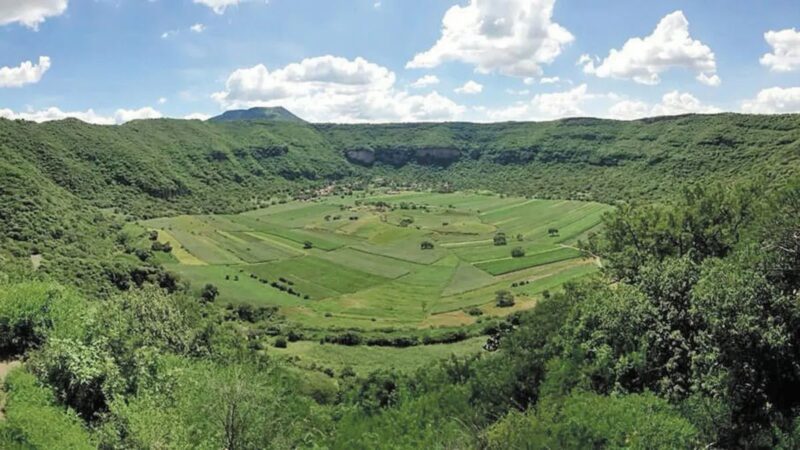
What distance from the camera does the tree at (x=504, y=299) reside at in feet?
335

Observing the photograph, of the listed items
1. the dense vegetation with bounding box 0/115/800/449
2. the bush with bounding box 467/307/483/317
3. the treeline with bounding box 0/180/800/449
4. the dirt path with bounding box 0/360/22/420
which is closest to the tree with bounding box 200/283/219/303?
the bush with bounding box 467/307/483/317

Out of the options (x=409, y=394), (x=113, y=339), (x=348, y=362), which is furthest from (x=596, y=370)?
(x=348, y=362)

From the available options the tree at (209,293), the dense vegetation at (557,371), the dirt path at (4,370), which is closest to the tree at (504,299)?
the dense vegetation at (557,371)

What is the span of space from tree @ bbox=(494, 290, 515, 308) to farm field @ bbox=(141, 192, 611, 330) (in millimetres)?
1300

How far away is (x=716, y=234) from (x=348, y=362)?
52558 millimetres

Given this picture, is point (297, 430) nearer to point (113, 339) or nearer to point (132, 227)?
point (113, 339)

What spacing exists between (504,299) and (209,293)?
55.6 meters

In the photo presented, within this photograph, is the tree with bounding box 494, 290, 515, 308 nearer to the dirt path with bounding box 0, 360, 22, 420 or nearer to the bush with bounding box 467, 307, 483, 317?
the bush with bounding box 467, 307, 483, 317

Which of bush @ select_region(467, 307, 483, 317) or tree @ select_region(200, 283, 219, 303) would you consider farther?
tree @ select_region(200, 283, 219, 303)

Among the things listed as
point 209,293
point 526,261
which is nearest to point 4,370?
point 209,293

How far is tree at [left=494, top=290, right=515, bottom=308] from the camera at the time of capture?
102000mm

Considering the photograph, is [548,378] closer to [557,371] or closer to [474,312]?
[557,371]

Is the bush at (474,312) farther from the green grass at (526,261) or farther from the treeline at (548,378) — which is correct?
the treeline at (548,378)

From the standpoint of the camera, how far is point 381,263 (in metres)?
140
